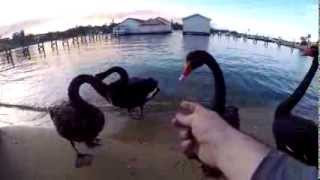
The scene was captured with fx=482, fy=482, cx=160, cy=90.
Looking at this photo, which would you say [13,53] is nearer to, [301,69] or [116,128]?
[116,128]

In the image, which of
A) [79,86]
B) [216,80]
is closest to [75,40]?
[79,86]

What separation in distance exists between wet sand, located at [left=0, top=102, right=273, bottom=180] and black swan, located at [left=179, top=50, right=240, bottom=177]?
115 millimetres

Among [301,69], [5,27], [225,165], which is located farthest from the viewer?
[5,27]

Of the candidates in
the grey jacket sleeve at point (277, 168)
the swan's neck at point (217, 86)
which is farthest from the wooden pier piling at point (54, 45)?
the grey jacket sleeve at point (277, 168)

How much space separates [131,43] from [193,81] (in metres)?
0.17

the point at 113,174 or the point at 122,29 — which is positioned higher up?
the point at 122,29

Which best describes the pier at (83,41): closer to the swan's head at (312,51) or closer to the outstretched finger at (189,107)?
the swan's head at (312,51)

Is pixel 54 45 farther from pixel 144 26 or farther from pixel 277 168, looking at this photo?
pixel 277 168

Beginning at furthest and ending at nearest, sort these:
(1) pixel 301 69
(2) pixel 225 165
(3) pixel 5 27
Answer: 1. (3) pixel 5 27
2. (1) pixel 301 69
3. (2) pixel 225 165

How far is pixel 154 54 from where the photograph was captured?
3.49 feet

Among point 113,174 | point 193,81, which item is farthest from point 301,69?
point 113,174

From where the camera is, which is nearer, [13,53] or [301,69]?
[301,69]

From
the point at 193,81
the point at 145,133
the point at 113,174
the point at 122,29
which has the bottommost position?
the point at 113,174

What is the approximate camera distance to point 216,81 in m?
1.00
